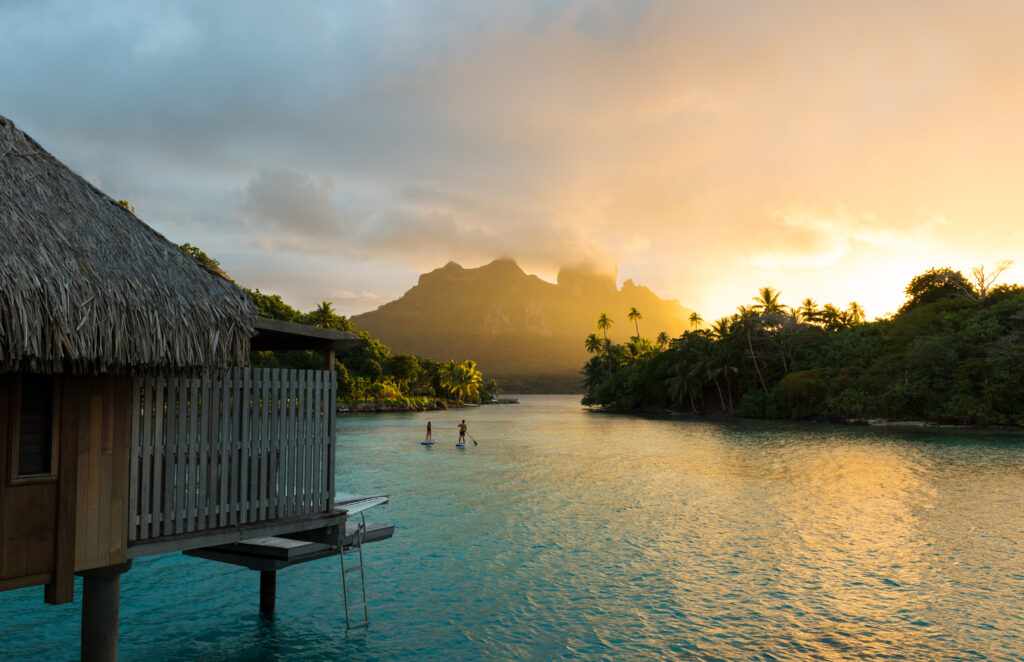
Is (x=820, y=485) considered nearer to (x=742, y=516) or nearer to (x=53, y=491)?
(x=742, y=516)

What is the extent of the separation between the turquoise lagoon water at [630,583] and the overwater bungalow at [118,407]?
3.38m

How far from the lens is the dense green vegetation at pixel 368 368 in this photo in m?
82.1

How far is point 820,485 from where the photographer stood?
24203 mm

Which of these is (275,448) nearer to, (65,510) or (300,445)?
(300,445)

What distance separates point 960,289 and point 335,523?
259 feet

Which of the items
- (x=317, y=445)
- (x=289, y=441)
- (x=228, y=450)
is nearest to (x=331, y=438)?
(x=317, y=445)

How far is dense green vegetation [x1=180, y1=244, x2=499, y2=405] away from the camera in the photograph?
269 ft

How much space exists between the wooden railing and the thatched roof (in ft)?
1.49

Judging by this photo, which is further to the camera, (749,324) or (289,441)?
(749,324)

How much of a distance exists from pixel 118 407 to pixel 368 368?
92796mm

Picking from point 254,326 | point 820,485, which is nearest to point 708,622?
point 254,326

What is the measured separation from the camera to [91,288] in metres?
5.82

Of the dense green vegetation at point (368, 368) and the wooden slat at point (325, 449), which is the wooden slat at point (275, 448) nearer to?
the wooden slat at point (325, 449)

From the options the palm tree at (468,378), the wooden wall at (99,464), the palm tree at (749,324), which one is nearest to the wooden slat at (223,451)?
the wooden wall at (99,464)
